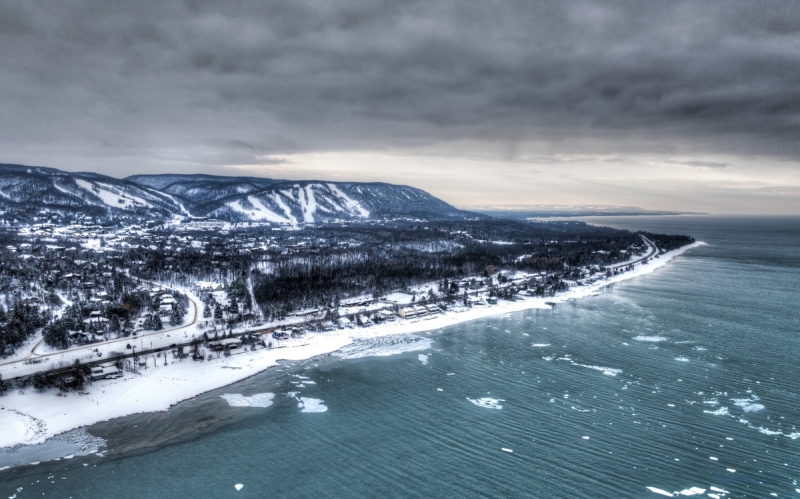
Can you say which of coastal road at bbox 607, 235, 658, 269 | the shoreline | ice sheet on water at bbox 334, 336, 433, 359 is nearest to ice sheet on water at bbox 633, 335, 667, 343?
ice sheet on water at bbox 334, 336, 433, 359

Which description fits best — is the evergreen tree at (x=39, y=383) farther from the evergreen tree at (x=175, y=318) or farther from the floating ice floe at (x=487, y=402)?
the floating ice floe at (x=487, y=402)

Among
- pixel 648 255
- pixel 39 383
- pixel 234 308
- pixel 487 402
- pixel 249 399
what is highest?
pixel 648 255

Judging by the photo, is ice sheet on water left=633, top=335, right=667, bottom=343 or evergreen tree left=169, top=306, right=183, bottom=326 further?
evergreen tree left=169, top=306, right=183, bottom=326

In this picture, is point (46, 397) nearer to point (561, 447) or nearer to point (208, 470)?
point (208, 470)

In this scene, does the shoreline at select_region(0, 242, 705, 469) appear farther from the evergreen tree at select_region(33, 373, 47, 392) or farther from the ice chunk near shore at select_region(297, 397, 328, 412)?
the ice chunk near shore at select_region(297, 397, 328, 412)

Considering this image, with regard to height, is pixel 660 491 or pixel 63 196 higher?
pixel 63 196

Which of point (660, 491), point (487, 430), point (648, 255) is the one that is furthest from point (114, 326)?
point (648, 255)

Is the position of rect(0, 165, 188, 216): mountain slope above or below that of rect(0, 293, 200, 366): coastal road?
above

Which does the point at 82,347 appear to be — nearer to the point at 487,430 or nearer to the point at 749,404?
the point at 487,430
